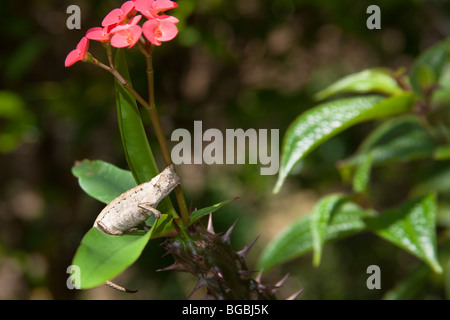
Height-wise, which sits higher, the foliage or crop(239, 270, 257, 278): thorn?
the foliage

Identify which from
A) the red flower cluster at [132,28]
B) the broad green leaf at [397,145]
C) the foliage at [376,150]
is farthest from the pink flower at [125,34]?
the broad green leaf at [397,145]

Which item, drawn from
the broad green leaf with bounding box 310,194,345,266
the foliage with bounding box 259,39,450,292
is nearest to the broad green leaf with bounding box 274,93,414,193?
the foliage with bounding box 259,39,450,292

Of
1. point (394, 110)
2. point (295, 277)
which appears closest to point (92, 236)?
point (394, 110)

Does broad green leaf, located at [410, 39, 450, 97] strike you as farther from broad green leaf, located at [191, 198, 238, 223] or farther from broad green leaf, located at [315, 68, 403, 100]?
broad green leaf, located at [191, 198, 238, 223]

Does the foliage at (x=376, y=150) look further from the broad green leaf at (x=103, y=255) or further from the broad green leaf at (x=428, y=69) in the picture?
the broad green leaf at (x=103, y=255)

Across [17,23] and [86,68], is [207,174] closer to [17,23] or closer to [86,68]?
[86,68]

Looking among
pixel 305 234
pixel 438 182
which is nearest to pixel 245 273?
pixel 305 234
